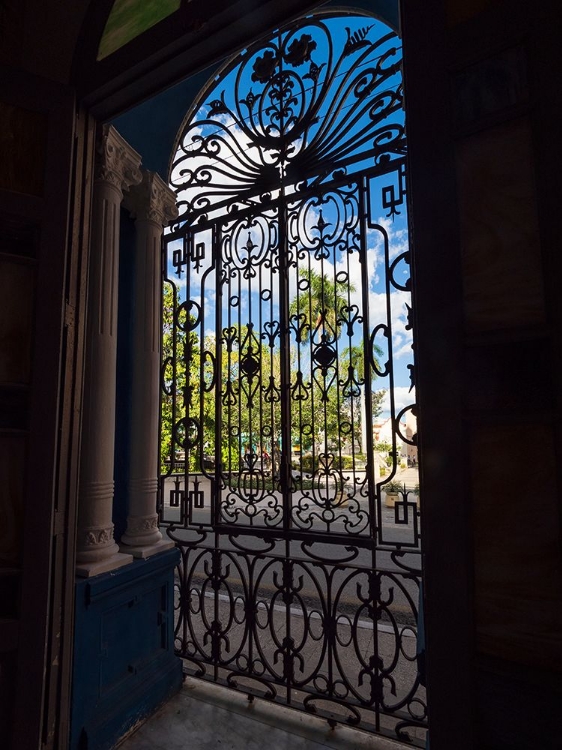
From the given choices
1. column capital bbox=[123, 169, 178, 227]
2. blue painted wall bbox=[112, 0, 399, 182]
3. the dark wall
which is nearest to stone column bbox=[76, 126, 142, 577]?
column capital bbox=[123, 169, 178, 227]

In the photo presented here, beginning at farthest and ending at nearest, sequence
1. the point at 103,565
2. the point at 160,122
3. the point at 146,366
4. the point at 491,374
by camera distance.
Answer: the point at 160,122 < the point at 146,366 < the point at 103,565 < the point at 491,374

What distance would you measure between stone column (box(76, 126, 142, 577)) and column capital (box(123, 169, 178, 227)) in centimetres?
25

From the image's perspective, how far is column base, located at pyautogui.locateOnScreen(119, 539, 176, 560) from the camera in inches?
105

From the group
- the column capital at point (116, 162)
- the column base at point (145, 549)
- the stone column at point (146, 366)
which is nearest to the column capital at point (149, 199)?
the stone column at point (146, 366)

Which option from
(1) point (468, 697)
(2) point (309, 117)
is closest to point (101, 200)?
(2) point (309, 117)

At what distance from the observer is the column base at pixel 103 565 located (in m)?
2.26

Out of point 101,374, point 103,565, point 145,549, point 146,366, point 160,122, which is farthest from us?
point 160,122

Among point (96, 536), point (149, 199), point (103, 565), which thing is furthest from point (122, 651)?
point (149, 199)

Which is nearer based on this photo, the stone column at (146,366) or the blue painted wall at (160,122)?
the stone column at (146,366)

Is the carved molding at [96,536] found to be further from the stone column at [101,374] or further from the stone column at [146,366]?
the stone column at [146,366]

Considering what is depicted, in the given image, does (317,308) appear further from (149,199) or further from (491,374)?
(491,374)

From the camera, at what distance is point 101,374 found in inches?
101

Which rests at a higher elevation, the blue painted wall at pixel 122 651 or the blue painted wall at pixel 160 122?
the blue painted wall at pixel 160 122

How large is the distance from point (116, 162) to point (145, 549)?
2483 mm
